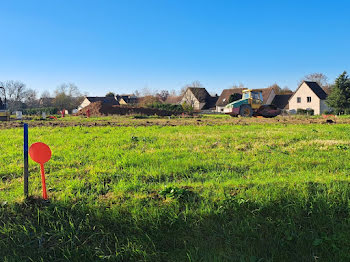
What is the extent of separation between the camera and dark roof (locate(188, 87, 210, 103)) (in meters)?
67.9

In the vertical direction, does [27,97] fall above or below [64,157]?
above

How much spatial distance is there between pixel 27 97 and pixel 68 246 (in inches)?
3317

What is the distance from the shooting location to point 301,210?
13.4 feet

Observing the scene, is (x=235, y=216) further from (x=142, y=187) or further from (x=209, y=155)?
(x=209, y=155)

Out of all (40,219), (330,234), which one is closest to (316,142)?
(330,234)

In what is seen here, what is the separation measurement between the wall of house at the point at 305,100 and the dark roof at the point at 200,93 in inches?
795

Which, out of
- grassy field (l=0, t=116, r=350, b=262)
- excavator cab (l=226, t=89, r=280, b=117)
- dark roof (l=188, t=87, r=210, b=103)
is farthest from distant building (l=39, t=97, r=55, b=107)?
grassy field (l=0, t=116, r=350, b=262)

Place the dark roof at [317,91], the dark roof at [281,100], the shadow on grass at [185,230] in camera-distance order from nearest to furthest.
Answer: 1. the shadow on grass at [185,230]
2. the dark roof at [317,91]
3. the dark roof at [281,100]

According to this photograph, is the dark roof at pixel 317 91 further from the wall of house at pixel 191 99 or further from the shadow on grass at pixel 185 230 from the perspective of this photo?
the shadow on grass at pixel 185 230

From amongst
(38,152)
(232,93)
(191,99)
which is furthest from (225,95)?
(38,152)

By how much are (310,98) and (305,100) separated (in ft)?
3.48

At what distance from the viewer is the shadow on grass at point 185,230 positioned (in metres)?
→ 3.50

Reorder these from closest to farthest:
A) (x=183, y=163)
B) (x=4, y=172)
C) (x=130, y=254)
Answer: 1. (x=130, y=254)
2. (x=4, y=172)
3. (x=183, y=163)

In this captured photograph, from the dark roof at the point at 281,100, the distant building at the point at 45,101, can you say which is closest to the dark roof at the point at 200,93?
the dark roof at the point at 281,100
